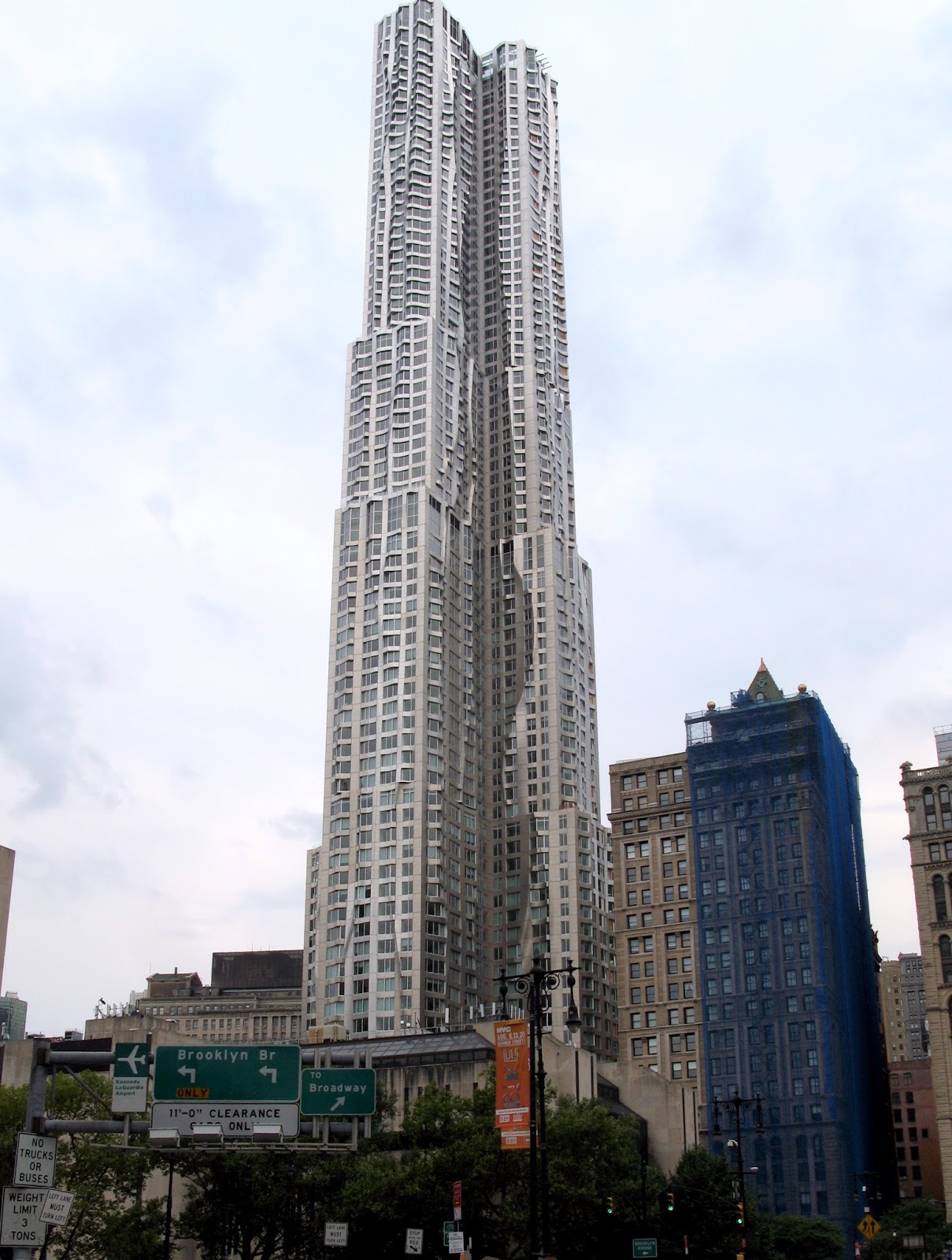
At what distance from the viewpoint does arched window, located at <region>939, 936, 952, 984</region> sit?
119000 millimetres

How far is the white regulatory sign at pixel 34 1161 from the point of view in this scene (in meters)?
23.0

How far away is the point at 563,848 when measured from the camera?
6900 inches

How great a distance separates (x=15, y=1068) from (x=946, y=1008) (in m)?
77.5

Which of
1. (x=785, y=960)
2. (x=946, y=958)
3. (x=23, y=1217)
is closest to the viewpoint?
(x=23, y=1217)

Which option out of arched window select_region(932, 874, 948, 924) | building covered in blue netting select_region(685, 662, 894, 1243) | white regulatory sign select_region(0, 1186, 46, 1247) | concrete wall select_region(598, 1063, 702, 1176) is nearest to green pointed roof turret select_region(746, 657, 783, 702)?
building covered in blue netting select_region(685, 662, 894, 1243)

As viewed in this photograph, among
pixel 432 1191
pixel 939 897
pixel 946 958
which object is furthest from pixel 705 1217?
pixel 939 897

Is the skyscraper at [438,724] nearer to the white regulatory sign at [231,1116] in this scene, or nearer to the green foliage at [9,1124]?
the green foliage at [9,1124]

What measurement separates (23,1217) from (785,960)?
11560 cm

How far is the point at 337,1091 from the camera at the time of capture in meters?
43.9

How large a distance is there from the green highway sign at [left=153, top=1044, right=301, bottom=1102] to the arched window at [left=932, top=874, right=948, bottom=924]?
9496 cm

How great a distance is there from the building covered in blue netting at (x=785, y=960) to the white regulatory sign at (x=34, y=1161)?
107 meters

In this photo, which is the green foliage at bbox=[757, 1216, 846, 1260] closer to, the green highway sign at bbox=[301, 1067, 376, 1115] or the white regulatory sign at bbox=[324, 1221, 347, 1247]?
the white regulatory sign at bbox=[324, 1221, 347, 1247]

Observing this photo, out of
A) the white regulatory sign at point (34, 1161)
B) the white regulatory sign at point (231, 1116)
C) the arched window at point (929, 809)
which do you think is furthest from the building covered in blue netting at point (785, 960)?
the white regulatory sign at point (34, 1161)

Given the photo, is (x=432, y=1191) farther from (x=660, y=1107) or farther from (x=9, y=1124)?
(x=660, y=1107)
